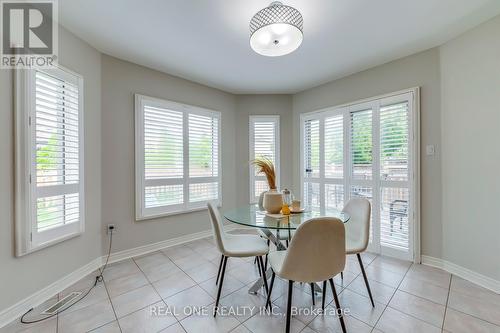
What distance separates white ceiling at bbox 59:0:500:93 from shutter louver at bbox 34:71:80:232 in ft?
2.28

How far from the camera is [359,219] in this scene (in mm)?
2080

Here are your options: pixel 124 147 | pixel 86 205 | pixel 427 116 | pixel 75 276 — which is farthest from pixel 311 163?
pixel 75 276

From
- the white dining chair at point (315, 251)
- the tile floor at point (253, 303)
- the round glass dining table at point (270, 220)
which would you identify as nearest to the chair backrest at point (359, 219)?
the round glass dining table at point (270, 220)

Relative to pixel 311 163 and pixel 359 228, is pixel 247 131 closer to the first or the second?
pixel 311 163

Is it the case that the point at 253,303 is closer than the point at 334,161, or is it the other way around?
the point at 253,303

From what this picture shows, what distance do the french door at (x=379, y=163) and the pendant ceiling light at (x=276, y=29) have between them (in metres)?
1.78

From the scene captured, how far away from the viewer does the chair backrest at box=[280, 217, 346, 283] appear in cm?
134

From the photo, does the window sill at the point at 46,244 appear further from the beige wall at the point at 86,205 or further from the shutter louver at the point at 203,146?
the shutter louver at the point at 203,146

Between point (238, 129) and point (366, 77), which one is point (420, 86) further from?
point (238, 129)

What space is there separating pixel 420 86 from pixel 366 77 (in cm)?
68

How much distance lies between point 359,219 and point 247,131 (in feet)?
8.38

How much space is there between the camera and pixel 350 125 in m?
3.13

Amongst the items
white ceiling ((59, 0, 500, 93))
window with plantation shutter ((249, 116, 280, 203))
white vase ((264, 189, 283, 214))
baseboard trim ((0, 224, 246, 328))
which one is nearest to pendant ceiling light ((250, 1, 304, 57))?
white ceiling ((59, 0, 500, 93))

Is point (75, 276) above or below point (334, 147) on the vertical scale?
below
